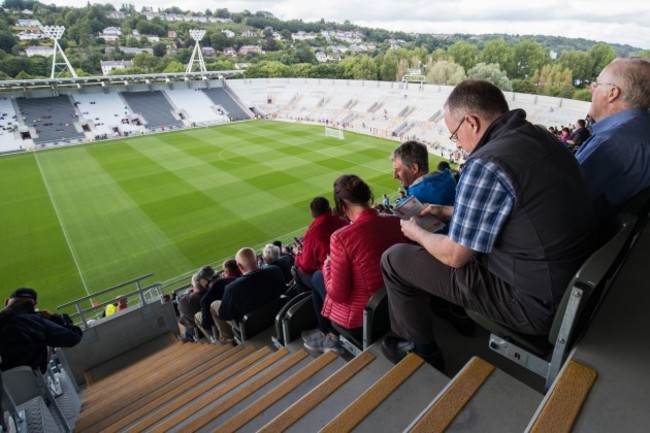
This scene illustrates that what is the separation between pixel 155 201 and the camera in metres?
19.1

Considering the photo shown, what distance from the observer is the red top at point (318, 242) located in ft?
11.8

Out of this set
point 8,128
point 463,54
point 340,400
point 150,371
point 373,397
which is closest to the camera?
point 373,397

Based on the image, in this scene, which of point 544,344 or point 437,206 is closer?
point 544,344

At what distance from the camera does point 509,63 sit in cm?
5734

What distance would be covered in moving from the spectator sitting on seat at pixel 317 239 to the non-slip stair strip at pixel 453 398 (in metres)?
1.89

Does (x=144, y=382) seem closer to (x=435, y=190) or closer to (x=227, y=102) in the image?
(x=435, y=190)

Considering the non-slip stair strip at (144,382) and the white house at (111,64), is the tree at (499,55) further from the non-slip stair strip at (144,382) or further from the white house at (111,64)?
the white house at (111,64)

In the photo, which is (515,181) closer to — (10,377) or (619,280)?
(619,280)

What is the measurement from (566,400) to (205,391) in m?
3.06

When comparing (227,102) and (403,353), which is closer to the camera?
(403,353)

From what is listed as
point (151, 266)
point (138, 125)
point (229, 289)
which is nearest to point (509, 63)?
point (138, 125)

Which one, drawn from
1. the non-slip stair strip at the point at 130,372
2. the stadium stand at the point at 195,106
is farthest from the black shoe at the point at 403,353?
the stadium stand at the point at 195,106

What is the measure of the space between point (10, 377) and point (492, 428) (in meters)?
4.16

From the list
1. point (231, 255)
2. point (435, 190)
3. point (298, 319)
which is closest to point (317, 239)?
point (298, 319)
